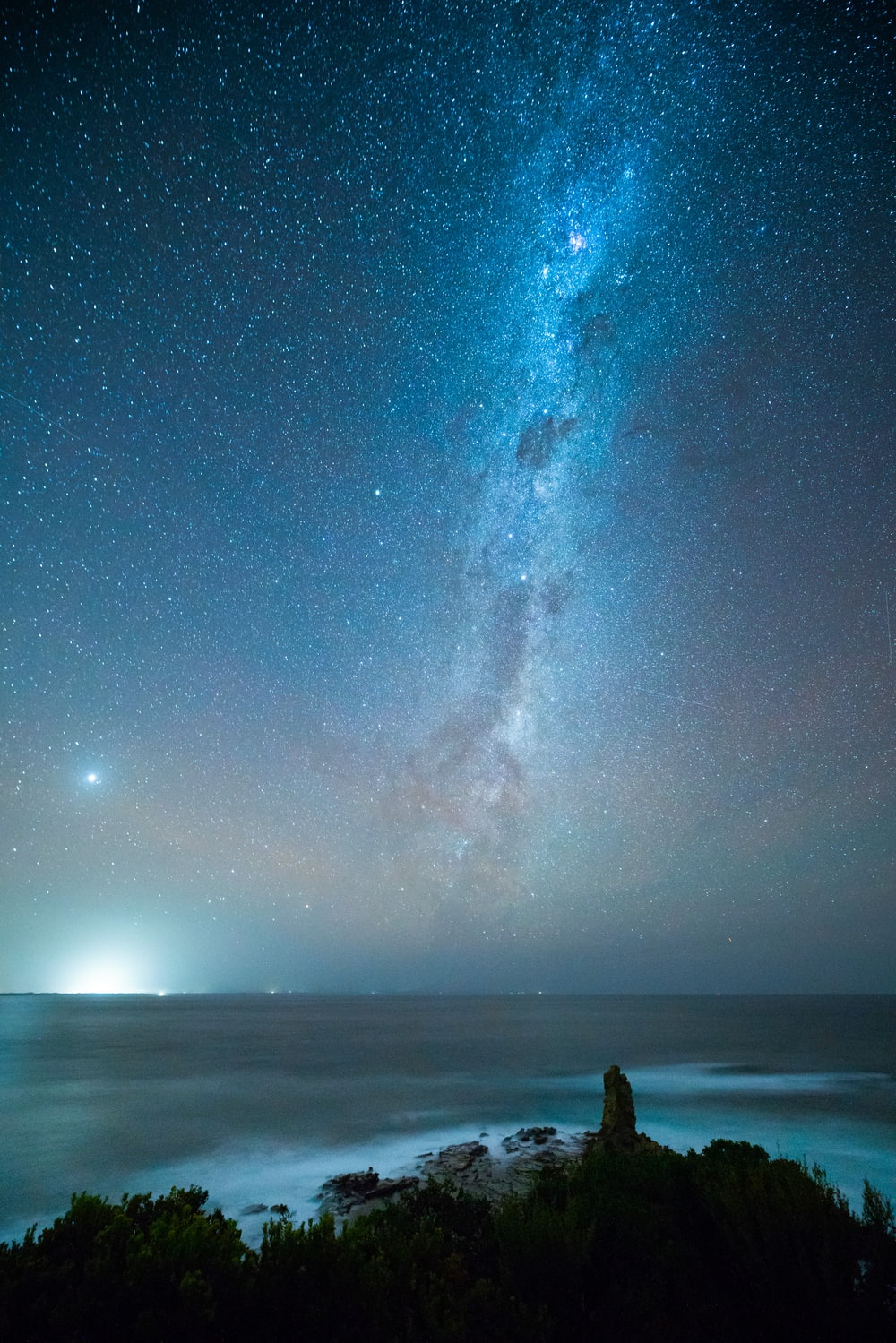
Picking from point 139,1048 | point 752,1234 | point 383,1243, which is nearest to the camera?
point 383,1243

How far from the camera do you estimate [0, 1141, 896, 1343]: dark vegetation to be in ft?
18.4

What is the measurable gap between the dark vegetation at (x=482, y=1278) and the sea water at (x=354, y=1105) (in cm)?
1058

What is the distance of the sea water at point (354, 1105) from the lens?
70.5 feet

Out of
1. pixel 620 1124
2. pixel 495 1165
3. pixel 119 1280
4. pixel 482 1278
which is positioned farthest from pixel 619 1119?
pixel 119 1280

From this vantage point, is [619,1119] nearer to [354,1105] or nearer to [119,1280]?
[119,1280]

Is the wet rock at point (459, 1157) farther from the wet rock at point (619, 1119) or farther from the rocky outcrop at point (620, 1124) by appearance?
the wet rock at point (619, 1119)

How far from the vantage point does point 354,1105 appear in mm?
33562

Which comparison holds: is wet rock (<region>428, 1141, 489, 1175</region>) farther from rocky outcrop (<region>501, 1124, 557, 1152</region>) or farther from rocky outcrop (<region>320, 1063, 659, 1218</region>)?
rocky outcrop (<region>501, 1124, 557, 1152</region>)

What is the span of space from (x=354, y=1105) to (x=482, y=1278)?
106 feet

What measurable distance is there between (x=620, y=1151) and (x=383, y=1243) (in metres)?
10.3

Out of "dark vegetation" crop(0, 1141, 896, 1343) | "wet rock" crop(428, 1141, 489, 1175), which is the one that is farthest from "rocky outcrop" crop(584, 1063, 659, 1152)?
"dark vegetation" crop(0, 1141, 896, 1343)

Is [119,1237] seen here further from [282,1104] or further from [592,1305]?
[282,1104]

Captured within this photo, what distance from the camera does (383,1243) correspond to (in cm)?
712

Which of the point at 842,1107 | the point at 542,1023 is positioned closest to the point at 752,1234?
the point at 842,1107
